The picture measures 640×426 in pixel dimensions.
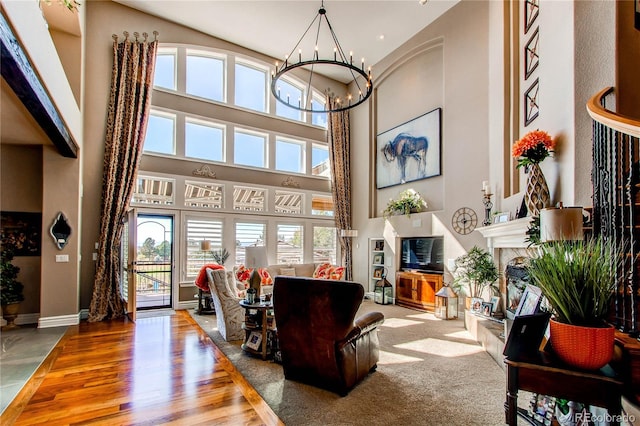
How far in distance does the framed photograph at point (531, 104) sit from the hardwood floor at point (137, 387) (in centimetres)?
464

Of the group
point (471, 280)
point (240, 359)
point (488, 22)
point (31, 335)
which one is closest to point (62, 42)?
point (31, 335)


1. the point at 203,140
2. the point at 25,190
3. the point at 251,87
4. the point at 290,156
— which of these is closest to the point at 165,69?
the point at 203,140

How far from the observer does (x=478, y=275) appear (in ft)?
16.9

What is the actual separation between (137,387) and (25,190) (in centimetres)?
459

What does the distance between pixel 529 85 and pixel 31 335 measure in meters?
8.01

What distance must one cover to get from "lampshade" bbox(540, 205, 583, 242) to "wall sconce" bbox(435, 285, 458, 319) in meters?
3.67

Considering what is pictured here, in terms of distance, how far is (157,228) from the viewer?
694 cm

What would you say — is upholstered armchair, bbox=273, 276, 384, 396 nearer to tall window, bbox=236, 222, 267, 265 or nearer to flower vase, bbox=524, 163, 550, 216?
flower vase, bbox=524, 163, 550, 216

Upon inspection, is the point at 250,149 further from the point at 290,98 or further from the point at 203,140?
the point at 290,98

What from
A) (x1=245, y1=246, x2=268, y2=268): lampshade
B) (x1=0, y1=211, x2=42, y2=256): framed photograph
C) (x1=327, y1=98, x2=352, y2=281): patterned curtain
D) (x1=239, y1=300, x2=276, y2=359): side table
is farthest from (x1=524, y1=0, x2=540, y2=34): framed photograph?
(x1=0, y1=211, x2=42, y2=256): framed photograph

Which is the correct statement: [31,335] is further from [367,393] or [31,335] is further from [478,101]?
[478,101]

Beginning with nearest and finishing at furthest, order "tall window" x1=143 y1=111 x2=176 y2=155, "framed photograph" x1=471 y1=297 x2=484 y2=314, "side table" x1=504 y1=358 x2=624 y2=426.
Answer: "side table" x1=504 y1=358 x2=624 y2=426
"framed photograph" x1=471 y1=297 x2=484 y2=314
"tall window" x1=143 y1=111 x2=176 y2=155

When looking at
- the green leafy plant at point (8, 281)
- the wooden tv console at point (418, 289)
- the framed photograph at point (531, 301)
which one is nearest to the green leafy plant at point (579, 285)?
the framed photograph at point (531, 301)

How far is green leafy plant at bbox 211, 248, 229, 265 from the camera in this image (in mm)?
7305
